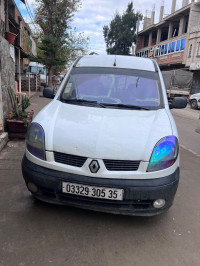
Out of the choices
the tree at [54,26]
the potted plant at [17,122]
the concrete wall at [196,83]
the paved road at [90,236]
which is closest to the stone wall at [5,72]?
the potted plant at [17,122]

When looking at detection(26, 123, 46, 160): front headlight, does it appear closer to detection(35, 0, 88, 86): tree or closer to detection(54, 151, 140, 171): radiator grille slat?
detection(54, 151, 140, 171): radiator grille slat

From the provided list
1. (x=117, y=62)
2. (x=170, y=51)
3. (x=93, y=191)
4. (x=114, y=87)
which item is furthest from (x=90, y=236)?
(x=170, y=51)

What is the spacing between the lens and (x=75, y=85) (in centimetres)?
361

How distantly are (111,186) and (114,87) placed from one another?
1.73 meters

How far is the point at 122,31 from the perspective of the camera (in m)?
44.0

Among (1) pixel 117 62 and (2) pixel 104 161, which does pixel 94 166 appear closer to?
(2) pixel 104 161

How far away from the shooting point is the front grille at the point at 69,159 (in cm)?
239

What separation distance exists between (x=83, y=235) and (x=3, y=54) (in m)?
4.54

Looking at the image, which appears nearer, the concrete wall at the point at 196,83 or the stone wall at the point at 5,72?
the stone wall at the point at 5,72

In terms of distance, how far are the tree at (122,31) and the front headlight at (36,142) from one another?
4466cm

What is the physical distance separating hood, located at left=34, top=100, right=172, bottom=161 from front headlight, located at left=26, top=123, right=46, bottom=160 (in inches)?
2.3

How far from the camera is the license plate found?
231 centimetres

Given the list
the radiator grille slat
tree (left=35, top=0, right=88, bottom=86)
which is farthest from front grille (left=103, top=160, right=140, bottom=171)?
tree (left=35, top=0, right=88, bottom=86)

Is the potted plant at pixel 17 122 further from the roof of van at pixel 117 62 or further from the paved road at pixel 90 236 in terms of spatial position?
the paved road at pixel 90 236
